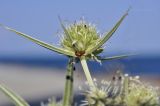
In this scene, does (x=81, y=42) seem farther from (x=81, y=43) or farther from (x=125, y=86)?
(x=125, y=86)

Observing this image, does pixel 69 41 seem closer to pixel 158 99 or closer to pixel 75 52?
pixel 75 52

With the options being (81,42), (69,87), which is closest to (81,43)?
(81,42)

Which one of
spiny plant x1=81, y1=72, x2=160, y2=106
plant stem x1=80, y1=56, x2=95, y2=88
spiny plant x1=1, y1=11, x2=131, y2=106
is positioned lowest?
spiny plant x1=81, y1=72, x2=160, y2=106

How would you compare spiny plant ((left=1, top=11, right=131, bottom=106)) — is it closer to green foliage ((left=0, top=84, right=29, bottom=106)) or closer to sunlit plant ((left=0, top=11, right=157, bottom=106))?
sunlit plant ((left=0, top=11, right=157, bottom=106))

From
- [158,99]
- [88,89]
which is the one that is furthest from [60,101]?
[158,99]

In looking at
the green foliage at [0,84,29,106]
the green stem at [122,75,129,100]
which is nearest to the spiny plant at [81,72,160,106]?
the green stem at [122,75,129,100]

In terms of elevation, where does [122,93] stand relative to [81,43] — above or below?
below

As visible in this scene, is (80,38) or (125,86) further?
(80,38)

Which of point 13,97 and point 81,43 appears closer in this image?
point 13,97

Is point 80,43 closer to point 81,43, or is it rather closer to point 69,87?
point 81,43
